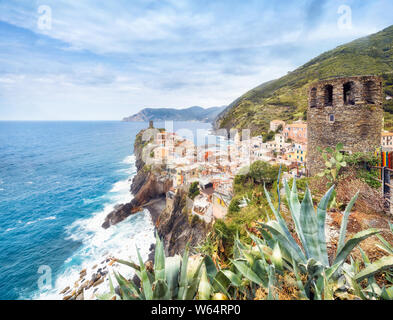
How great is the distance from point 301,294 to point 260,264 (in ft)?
1.33

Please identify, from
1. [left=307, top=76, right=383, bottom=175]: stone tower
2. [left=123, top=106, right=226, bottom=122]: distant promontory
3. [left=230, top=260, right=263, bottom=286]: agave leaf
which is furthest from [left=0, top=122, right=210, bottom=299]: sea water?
[left=123, top=106, right=226, bottom=122]: distant promontory

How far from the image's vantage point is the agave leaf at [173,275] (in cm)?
184

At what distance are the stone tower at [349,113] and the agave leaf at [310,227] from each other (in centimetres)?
525

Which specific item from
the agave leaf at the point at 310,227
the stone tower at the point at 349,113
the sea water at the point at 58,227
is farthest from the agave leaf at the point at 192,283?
the sea water at the point at 58,227

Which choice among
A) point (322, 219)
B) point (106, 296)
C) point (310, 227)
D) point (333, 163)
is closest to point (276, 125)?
point (333, 163)

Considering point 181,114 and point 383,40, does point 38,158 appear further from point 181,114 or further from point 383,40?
point 383,40

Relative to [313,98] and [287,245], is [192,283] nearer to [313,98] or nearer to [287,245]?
[287,245]

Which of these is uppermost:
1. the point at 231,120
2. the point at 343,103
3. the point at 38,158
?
the point at 231,120

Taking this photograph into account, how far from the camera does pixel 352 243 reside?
6.10 ft

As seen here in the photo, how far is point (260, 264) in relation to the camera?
6.42 ft

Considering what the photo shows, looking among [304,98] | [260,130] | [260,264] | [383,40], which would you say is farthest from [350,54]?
[260,264]

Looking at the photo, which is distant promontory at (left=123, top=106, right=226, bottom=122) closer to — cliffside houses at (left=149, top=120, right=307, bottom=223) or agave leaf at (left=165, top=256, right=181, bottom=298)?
cliffside houses at (left=149, top=120, right=307, bottom=223)

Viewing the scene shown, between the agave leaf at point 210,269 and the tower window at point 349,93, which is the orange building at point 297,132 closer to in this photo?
the tower window at point 349,93
